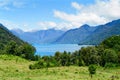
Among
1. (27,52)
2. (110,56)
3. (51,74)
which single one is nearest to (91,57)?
(110,56)

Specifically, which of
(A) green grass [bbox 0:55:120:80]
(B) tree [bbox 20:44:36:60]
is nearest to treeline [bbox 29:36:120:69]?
(B) tree [bbox 20:44:36:60]

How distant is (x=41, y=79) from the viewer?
158 feet

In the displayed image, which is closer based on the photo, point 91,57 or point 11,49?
point 91,57

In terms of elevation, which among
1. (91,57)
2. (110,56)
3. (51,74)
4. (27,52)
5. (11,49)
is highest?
(11,49)

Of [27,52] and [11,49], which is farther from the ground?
[11,49]

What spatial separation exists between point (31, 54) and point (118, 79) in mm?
90004

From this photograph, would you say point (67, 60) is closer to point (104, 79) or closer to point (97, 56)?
point (97, 56)

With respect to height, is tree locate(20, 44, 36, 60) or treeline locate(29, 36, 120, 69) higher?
tree locate(20, 44, 36, 60)

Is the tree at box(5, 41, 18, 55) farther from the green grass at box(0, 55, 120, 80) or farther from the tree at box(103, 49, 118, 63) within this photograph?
the green grass at box(0, 55, 120, 80)

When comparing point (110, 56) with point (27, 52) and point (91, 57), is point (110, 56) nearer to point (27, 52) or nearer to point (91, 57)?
point (91, 57)

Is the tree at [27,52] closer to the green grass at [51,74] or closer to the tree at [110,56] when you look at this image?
the tree at [110,56]

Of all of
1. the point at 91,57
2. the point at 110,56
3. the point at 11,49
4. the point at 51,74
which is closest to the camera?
the point at 51,74

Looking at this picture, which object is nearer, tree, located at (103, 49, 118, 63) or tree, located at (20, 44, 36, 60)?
tree, located at (103, 49, 118, 63)

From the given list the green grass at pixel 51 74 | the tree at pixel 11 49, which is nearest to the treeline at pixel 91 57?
the tree at pixel 11 49
